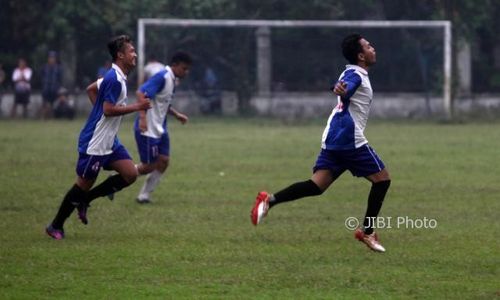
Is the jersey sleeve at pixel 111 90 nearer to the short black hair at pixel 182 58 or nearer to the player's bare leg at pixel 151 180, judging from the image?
the short black hair at pixel 182 58

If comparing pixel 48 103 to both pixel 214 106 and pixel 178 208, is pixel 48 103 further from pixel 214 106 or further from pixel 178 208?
pixel 178 208

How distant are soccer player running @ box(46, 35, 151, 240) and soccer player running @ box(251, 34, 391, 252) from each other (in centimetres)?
155

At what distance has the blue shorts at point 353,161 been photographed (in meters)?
10.4

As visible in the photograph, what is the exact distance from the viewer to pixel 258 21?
3366 cm

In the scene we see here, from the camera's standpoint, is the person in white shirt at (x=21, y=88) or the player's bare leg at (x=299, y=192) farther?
the person in white shirt at (x=21, y=88)

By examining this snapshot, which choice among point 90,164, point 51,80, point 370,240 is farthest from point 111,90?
point 51,80

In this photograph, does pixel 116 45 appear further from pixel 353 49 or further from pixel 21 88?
pixel 21 88

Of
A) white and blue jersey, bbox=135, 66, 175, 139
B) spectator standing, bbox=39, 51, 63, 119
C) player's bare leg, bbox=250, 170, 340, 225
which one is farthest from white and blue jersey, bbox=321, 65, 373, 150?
spectator standing, bbox=39, 51, 63, 119

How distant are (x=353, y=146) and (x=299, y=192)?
67 centimetres

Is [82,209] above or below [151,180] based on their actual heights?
above

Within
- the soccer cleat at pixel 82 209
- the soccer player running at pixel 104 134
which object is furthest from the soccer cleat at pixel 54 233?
the soccer cleat at pixel 82 209

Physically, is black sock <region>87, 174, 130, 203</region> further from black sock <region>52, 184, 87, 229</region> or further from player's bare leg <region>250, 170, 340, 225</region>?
player's bare leg <region>250, 170, 340, 225</region>

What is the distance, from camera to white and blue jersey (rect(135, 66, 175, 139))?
46.2ft

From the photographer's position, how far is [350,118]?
1033 centimetres
